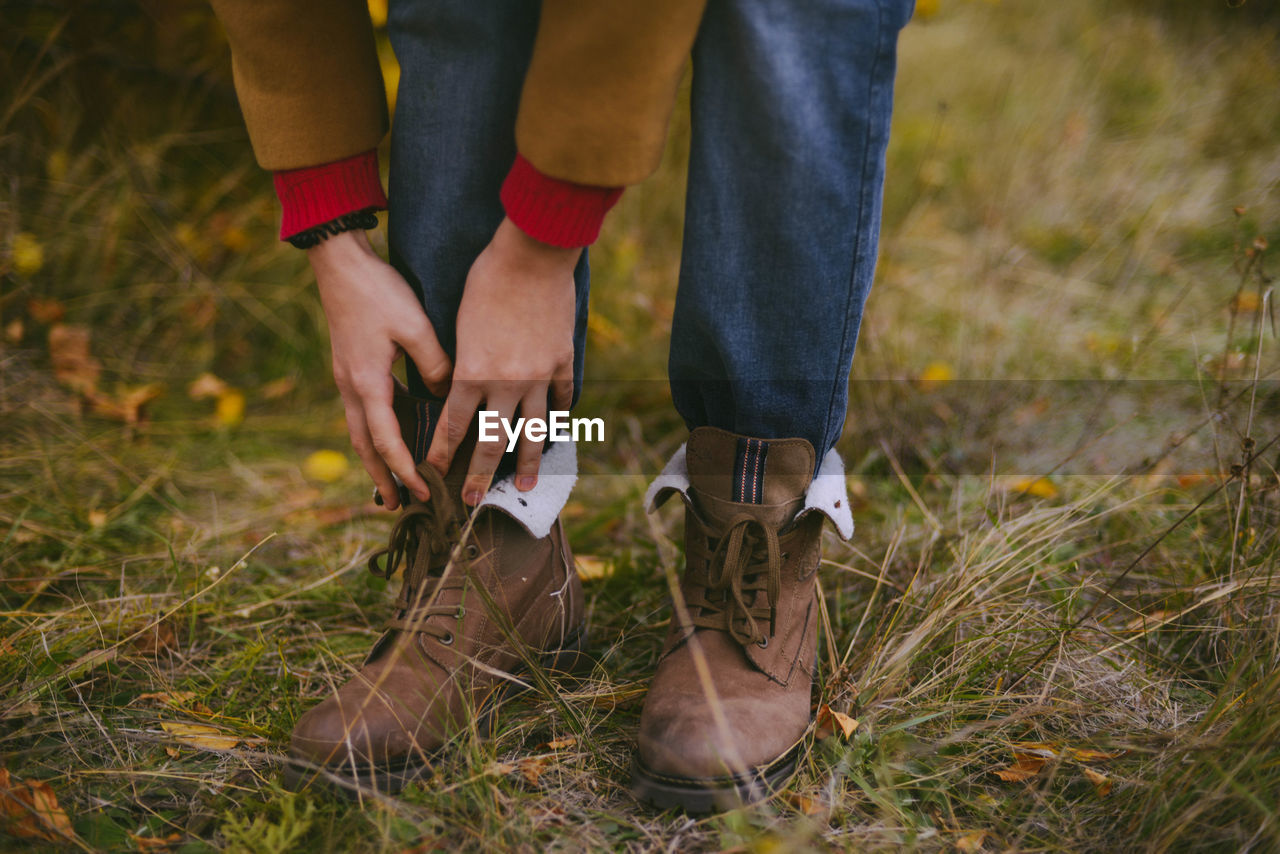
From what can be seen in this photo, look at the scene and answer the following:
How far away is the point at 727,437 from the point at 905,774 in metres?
0.47

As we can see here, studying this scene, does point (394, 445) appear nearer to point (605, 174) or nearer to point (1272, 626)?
point (605, 174)

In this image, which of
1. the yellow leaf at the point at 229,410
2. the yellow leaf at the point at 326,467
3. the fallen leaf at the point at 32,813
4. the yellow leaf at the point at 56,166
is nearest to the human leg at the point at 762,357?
the fallen leaf at the point at 32,813

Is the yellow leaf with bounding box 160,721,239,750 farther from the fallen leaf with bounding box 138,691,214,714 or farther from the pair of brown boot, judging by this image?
the pair of brown boot

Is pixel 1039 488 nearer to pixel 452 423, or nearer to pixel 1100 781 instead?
pixel 1100 781

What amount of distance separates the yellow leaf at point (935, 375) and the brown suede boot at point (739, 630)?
3.09 feet

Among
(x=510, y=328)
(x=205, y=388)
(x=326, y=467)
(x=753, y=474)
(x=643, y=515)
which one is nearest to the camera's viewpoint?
(x=510, y=328)

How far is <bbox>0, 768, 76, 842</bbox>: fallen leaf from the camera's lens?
0.81m

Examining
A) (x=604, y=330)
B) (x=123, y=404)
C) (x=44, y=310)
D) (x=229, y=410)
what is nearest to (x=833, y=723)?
(x=604, y=330)

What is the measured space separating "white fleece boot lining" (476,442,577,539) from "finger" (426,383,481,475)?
0.26 ft

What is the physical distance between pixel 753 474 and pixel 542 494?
30cm

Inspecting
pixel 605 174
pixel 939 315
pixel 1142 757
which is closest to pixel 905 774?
pixel 1142 757

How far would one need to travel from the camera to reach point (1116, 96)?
11.3ft

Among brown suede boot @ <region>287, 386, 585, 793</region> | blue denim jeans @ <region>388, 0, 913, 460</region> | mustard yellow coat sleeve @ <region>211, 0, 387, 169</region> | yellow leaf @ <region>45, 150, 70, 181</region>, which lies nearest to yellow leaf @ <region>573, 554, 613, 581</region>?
brown suede boot @ <region>287, 386, 585, 793</region>

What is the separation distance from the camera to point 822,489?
→ 1.04 m
